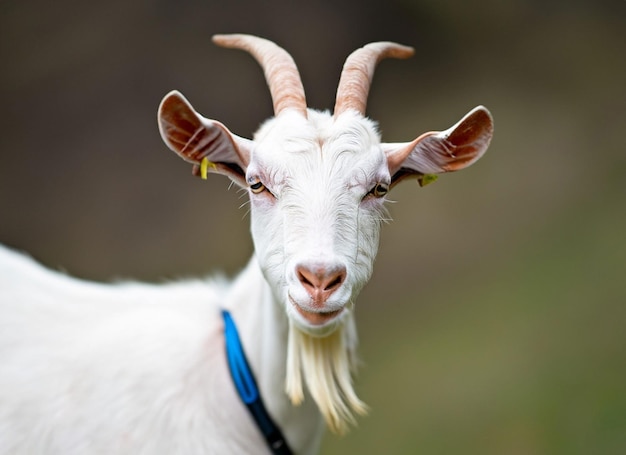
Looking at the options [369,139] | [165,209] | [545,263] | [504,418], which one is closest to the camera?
[369,139]

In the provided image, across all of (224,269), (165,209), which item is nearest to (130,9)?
(165,209)

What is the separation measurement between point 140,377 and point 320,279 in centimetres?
125

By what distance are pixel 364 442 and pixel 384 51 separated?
14.3ft

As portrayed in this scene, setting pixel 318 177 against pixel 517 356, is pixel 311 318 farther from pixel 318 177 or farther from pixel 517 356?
pixel 517 356

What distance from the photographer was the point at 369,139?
291 centimetres

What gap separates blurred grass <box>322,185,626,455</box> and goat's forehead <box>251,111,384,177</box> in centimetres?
416

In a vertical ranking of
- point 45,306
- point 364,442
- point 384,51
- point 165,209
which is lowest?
point 364,442

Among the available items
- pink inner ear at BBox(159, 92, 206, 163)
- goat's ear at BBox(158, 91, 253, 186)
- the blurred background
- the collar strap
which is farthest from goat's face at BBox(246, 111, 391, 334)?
the blurred background

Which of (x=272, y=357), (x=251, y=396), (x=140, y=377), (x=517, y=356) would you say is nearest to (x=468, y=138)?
(x=272, y=357)

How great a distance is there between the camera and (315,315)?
2.68 metres

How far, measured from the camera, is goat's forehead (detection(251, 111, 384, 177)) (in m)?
2.81

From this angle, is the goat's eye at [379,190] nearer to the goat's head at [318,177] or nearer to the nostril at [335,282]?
the goat's head at [318,177]

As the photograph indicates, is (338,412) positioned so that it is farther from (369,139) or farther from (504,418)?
(504,418)

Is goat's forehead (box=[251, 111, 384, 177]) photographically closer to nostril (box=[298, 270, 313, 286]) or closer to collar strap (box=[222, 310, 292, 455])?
nostril (box=[298, 270, 313, 286])
